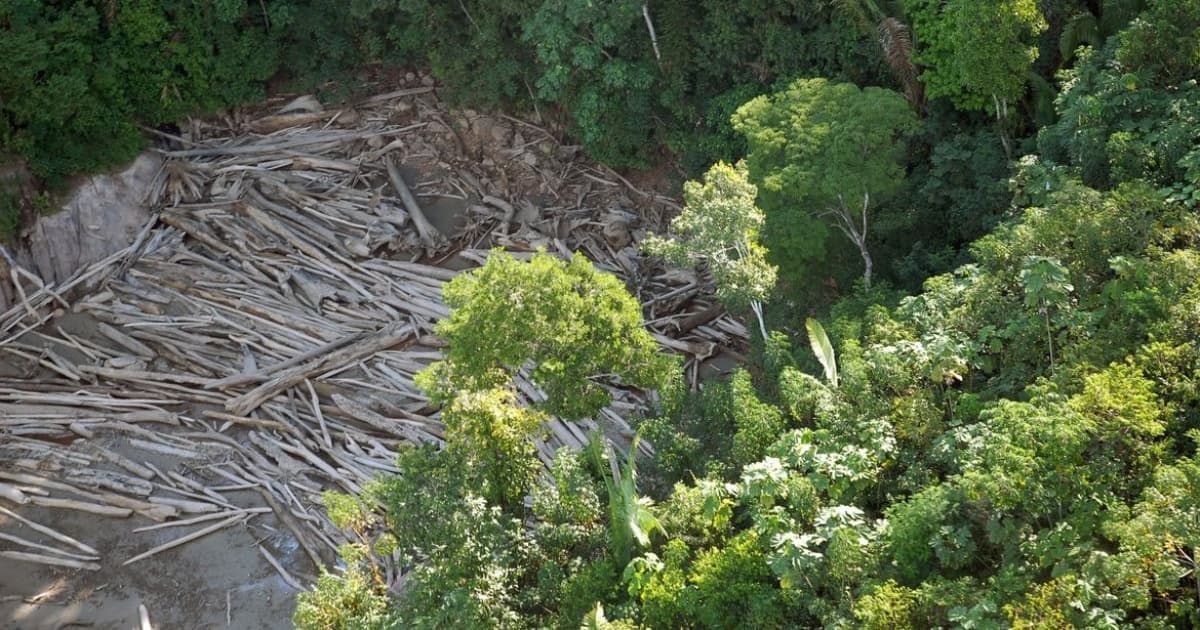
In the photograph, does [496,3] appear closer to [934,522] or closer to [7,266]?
[7,266]

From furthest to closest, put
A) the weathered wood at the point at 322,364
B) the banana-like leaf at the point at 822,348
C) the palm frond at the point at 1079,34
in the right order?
the weathered wood at the point at 322,364 < the palm frond at the point at 1079,34 < the banana-like leaf at the point at 822,348

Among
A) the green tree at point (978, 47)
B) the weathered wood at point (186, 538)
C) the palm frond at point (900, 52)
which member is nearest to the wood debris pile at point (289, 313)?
the weathered wood at point (186, 538)

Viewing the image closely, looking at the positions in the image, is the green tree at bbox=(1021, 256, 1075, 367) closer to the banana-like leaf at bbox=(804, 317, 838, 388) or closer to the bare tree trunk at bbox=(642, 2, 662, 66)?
the banana-like leaf at bbox=(804, 317, 838, 388)

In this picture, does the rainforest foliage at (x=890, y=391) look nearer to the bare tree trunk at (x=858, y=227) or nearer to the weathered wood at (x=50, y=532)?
the bare tree trunk at (x=858, y=227)

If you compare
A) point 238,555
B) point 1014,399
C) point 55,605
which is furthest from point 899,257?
point 55,605

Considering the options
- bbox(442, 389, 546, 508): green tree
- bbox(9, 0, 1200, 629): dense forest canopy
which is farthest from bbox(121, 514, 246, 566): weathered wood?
bbox(442, 389, 546, 508): green tree
